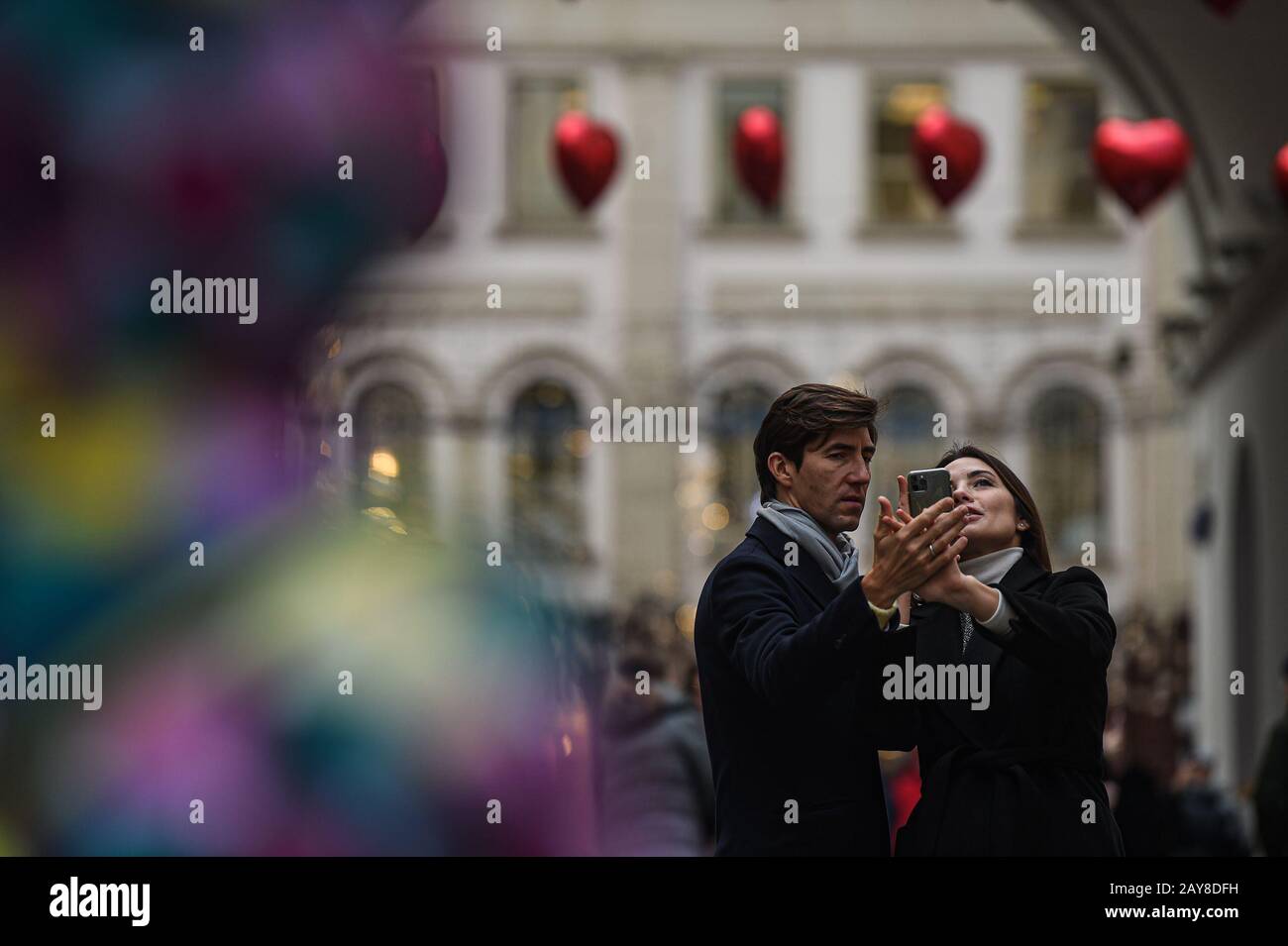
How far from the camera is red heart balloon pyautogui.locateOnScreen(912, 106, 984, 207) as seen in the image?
1122cm

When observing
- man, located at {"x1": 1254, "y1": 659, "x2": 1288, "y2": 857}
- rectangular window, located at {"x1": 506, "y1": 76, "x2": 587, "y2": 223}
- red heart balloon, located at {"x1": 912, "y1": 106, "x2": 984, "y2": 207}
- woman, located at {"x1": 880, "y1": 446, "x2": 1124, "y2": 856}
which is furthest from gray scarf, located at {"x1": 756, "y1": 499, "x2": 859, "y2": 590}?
rectangular window, located at {"x1": 506, "y1": 76, "x2": 587, "y2": 223}

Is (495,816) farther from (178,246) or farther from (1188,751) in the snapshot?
(1188,751)

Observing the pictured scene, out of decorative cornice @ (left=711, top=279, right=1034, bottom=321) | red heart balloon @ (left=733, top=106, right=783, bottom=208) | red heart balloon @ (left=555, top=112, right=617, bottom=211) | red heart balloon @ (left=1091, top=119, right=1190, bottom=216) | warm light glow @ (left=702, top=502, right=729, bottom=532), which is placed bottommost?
warm light glow @ (left=702, top=502, right=729, bottom=532)

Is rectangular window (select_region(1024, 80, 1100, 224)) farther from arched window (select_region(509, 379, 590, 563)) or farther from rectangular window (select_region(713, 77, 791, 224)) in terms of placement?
arched window (select_region(509, 379, 590, 563))

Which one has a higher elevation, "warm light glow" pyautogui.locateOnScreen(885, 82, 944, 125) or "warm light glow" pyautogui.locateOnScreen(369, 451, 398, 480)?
"warm light glow" pyautogui.locateOnScreen(885, 82, 944, 125)

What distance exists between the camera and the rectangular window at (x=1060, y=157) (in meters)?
20.1

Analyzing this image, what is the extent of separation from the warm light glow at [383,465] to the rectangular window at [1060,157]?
1737 cm

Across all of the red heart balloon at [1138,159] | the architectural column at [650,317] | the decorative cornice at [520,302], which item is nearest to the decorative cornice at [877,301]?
the architectural column at [650,317]

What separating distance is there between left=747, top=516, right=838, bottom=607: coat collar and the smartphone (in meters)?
0.21

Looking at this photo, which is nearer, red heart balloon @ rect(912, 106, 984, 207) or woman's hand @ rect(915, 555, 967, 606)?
woman's hand @ rect(915, 555, 967, 606)

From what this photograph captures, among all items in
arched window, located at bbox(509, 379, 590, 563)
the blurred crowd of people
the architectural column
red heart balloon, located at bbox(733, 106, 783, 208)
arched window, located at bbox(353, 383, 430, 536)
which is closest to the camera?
arched window, located at bbox(353, 383, 430, 536)

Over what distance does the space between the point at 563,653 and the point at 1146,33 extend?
6814mm

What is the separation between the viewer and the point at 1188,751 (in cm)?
959

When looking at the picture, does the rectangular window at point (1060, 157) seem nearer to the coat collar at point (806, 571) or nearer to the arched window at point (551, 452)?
the arched window at point (551, 452)
